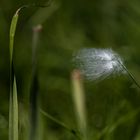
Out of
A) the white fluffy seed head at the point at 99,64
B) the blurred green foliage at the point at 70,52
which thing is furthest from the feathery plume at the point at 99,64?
the blurred green foliage at the point at 70,52

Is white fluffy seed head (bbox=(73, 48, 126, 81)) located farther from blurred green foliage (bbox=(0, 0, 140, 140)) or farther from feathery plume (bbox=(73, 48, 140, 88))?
blurred green foliage (bbox=(0, 0, 140, 140))

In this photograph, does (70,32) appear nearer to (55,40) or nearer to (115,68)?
(55,40)

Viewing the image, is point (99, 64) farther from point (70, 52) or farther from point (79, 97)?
point (70, 52)

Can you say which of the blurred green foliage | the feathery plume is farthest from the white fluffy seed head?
the blurred green foliage

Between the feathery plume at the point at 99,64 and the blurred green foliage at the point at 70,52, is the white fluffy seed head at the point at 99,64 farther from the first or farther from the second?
the blurred green foliage at the point at 70,52

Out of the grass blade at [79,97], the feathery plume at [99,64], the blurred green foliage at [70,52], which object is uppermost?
the feathery plume at [99,64]

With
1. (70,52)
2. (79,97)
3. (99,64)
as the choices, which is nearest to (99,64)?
(99,64)
